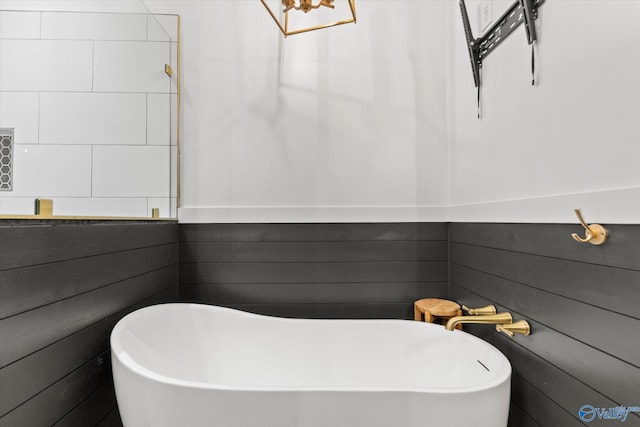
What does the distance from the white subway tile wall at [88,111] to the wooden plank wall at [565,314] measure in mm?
1468

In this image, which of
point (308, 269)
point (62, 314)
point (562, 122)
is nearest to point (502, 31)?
point (562, 122)

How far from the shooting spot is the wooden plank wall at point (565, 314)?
81cm

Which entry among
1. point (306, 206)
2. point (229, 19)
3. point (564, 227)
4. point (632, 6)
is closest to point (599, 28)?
point (632, 6)

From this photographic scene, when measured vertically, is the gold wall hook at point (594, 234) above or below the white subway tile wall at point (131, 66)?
below

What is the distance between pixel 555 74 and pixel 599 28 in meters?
0.18

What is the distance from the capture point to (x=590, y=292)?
92 cm

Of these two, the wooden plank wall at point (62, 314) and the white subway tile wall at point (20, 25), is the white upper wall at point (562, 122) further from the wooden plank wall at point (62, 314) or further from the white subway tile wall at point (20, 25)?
the white subway tile wall at point (20, 25)

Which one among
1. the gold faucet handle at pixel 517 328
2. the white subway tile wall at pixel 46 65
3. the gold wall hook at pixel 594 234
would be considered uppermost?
the white subway tile wall at pixel 46 65

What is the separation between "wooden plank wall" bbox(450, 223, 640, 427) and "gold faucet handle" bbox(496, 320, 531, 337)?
2 cm

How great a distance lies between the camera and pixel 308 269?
Answer: 1877 millimetres

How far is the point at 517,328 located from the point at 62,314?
1368 millimetres

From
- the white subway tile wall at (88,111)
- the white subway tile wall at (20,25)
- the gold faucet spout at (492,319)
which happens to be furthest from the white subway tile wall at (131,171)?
the gold faucet spout at (492,319)

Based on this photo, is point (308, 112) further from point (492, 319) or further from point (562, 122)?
point (492, 319)

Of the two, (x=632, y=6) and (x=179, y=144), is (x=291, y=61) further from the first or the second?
(x=632, y=6)
